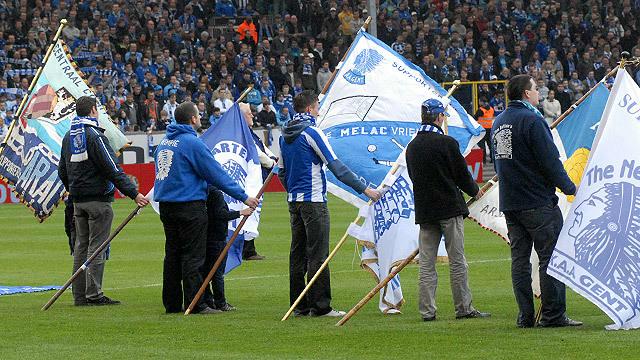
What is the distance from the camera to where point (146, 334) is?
11531 millimetres

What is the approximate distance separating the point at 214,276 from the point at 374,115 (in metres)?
2.31

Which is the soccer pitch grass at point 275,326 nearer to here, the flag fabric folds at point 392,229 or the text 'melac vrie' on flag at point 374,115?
the flag fabric folds at point 392,229

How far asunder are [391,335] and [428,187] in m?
1.50

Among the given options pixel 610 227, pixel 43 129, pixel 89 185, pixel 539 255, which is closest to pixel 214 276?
pixel 89 185

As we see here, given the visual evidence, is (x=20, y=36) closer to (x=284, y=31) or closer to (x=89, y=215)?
(x=284, y=31)

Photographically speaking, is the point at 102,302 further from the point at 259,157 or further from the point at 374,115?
the point at 374,115

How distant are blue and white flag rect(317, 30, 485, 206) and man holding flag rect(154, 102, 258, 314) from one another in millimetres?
1344

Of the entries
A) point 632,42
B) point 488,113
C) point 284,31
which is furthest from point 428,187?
point 632,42

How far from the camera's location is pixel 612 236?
11062mm

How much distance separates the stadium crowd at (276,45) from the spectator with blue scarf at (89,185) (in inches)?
744

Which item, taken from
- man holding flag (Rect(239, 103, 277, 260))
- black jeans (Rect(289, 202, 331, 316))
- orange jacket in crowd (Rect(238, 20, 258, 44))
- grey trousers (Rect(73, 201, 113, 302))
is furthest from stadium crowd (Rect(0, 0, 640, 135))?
black jeans (Rect(289, 202, 331, 316))

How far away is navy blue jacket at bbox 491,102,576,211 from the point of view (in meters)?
11.0

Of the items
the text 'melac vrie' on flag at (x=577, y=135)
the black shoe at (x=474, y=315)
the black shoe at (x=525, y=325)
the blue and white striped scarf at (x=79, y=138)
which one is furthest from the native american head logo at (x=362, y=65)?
the black shoe at (x=525, y=325)

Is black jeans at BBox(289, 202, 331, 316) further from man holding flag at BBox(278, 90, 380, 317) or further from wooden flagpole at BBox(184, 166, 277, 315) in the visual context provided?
wooden flagpole at BBox(184, 166, 277, 315)
